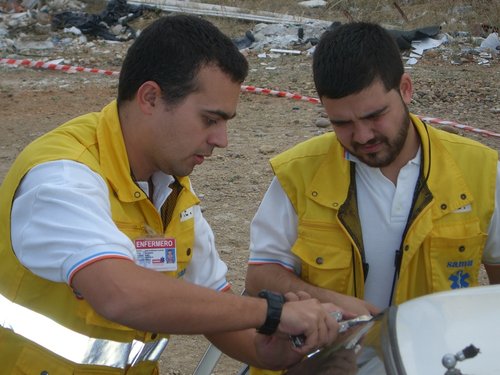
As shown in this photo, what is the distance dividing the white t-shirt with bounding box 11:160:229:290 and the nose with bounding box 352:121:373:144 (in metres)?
0.86

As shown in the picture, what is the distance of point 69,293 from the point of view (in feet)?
9.02

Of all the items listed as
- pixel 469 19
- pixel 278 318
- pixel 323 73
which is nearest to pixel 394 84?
pixel 323 73

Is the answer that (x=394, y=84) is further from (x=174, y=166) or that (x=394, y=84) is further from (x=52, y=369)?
(x=52, y=369)

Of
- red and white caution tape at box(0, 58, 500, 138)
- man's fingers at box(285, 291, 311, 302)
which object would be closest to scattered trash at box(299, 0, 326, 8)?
red and white caution tape at box(0, 58, 500, 138)

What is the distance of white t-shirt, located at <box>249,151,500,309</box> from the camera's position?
306cm

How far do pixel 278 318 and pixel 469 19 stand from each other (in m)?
11.5

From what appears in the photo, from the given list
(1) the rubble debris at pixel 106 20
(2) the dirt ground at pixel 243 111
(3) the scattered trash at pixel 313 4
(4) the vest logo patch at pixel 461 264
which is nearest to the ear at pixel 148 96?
(4) the vest logo patch at pixel 461 264

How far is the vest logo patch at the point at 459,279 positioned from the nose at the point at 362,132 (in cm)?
58

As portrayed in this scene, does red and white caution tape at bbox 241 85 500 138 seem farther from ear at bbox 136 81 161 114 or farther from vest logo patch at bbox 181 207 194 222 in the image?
ear at bbox 136 81 161 114

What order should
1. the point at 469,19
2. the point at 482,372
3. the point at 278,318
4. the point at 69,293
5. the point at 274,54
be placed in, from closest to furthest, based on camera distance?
the point at 482,372, the point at 278,318, the point at 69,293, the point at 274,54, the point at 469,19

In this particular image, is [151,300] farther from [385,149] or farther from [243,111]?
[243,111]

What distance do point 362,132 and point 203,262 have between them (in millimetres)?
750

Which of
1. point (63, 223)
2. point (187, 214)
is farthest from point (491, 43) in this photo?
point (63, 223)

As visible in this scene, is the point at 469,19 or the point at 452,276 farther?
the point at 469,19
